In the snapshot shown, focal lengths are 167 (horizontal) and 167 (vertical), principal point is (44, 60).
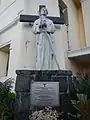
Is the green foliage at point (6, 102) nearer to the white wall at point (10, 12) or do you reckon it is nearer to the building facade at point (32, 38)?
the building facade at point (32, 38)

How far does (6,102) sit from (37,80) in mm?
1096

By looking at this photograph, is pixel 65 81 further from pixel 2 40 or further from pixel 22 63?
pixel 2 40

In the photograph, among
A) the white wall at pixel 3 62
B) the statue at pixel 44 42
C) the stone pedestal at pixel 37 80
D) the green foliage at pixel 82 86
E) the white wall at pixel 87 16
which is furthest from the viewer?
the white wall at pixel 87 16

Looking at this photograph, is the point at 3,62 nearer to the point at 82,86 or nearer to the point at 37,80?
the point at 37,80

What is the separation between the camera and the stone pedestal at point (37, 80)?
153 inches

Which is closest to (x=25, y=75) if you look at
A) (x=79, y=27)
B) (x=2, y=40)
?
(x=2, y=40)

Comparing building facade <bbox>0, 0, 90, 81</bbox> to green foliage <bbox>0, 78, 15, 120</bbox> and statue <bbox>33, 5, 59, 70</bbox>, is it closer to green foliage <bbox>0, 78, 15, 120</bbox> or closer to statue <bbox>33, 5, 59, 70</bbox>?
statue <bbox>33, 5, 59, 70</bbox>

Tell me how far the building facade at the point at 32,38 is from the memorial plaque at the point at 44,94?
1438 mm

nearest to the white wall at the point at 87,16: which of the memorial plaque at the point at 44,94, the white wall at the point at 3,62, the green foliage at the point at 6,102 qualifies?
the white wall at the point at 3,62

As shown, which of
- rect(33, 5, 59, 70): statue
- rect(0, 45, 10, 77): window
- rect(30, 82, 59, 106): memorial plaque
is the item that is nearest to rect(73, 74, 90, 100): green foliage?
rect(30, 82, 59, 106): memorial plaque

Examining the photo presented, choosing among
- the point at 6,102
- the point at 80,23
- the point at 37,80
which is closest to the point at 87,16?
the point at 80,23

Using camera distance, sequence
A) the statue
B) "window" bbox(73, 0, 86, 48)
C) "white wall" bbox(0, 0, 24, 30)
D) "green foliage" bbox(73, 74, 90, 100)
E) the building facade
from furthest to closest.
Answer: "window" bbox(73, 0, 86, 48)
"white wall" bbox(0, 0, 24, 30)
the building facade
the statue
"green foliage" bbox(73, 74, 90, 100)

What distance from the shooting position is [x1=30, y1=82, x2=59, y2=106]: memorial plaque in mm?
Answer: 3893

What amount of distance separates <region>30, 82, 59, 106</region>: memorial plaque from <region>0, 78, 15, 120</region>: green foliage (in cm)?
73
